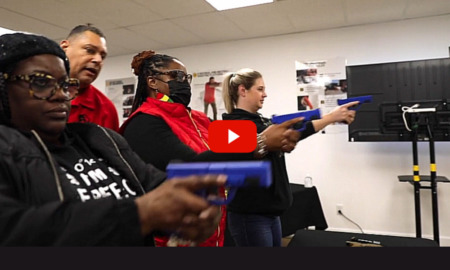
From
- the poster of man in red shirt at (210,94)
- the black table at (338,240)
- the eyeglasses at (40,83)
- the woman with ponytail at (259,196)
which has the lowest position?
the black table at (338,240)

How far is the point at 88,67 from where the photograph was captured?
869 mm

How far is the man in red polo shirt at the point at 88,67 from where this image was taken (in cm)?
85

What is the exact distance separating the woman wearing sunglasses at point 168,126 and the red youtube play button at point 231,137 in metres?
0.01

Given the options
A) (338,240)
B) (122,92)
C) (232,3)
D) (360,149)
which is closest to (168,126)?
(338,240)

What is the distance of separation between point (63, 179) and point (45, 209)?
0.30 ft

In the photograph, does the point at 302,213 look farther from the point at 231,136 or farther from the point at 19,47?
the point at 19,47

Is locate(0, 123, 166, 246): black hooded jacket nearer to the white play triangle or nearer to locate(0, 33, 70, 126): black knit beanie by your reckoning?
locate(0, 33, 70, 126): black knit beanie

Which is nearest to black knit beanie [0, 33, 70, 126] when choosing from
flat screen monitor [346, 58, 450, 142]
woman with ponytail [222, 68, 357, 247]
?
woman with ponytail [222, 68, 357, 247]

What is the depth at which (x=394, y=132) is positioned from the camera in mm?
1830

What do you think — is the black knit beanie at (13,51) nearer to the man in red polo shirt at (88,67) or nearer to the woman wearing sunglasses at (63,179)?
the woman wearing sunglasses at (63,179)

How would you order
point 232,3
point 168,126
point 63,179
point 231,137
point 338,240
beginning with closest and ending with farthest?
point 63,179 → point 231,137 → point 168,126 → point 338,240 → point 232,3

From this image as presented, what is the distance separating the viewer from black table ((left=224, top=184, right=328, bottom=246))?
5.94 feet

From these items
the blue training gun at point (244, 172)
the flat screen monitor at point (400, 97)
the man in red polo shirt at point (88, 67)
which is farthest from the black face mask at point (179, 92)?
the flat screen monitor at point (400, 97)

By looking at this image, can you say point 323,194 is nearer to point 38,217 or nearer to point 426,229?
point 426,229
